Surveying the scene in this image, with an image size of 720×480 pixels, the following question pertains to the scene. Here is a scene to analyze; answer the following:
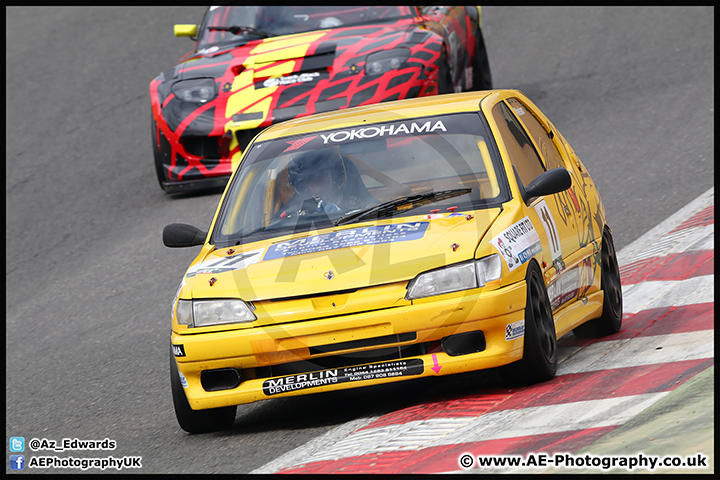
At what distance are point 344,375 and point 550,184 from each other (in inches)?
58.6

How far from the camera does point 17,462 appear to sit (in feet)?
17.4

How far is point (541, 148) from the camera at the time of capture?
6617 millimetres

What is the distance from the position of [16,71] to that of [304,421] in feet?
44.4

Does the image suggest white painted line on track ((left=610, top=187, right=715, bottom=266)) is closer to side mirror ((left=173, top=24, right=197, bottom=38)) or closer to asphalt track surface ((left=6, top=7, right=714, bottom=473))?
asphalt track surface ((left=6, top=7, right=714, bottom=473))

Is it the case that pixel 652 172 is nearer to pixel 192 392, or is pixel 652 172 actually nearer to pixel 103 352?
pixel 103 352

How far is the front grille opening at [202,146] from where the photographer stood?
10.7 meters

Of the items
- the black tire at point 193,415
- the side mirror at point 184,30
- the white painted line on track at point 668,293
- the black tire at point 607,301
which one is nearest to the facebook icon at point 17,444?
the black tire at point 193,415

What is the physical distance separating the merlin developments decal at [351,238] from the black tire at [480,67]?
762 centimetres

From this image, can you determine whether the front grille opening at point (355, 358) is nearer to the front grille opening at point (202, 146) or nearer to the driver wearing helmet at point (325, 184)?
the driver wearing helmet at point (325, 184)

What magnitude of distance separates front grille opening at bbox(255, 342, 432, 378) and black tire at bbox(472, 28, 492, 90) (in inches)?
318

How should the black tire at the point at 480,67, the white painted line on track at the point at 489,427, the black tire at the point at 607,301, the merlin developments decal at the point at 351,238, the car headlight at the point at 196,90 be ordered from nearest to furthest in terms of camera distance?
the white painted line on track at the point at 489,427
the merlin developments decal at the point at 351,238
the black tire at the point at 607,301
the car headlight at the point at 196,90
the black tire at the point at 480,67

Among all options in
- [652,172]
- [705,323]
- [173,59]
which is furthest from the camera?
[173,59]

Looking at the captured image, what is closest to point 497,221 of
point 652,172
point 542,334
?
point 542,334

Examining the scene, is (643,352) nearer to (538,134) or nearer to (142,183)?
(538,134)
